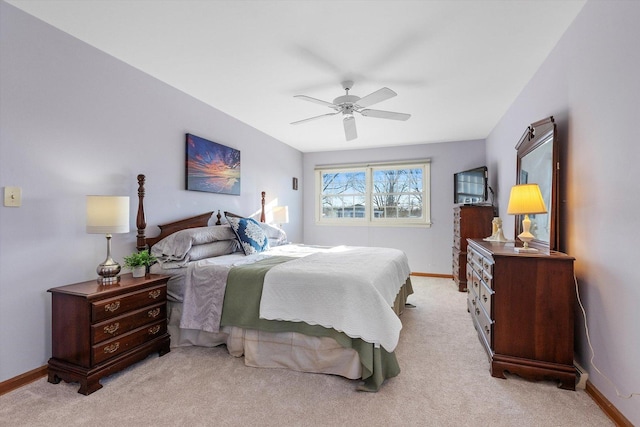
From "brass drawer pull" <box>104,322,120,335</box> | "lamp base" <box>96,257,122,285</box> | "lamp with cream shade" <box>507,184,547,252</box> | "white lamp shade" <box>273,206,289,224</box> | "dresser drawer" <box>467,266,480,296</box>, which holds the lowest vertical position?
"brass drawer pull" <box>104,322,120,335</box>

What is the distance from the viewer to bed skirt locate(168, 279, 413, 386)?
2146 mm

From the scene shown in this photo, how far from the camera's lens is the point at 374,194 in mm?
6102

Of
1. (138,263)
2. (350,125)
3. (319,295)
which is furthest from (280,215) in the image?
(319,295)

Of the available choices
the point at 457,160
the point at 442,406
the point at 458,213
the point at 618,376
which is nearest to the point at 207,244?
the point at 442,406

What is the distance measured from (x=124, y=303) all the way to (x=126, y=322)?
144mm

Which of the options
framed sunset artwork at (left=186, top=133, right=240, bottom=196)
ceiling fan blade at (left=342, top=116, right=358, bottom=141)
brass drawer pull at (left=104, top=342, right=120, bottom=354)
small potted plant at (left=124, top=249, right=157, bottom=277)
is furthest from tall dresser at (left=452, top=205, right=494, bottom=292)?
brass drawer pull at (left=104, top=342, right=120, bottom=354)

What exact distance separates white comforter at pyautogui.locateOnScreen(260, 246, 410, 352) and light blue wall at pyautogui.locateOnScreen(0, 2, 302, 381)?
5.02ft

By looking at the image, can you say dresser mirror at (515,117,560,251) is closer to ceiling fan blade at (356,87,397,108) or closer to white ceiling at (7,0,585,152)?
white ceiling at (7,0,585,152)

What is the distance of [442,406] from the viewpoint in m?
1.84

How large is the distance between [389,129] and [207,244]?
3230mm

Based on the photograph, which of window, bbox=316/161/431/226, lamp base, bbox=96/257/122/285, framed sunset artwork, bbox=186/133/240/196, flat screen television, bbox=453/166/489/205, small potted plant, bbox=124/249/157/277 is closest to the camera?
lamp base, bbox=96/257/122/285

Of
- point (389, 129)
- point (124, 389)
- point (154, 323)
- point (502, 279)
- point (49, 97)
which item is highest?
point (389, 129)

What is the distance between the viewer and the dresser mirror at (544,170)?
2.27 m

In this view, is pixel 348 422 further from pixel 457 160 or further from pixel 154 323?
pixel 457 160
